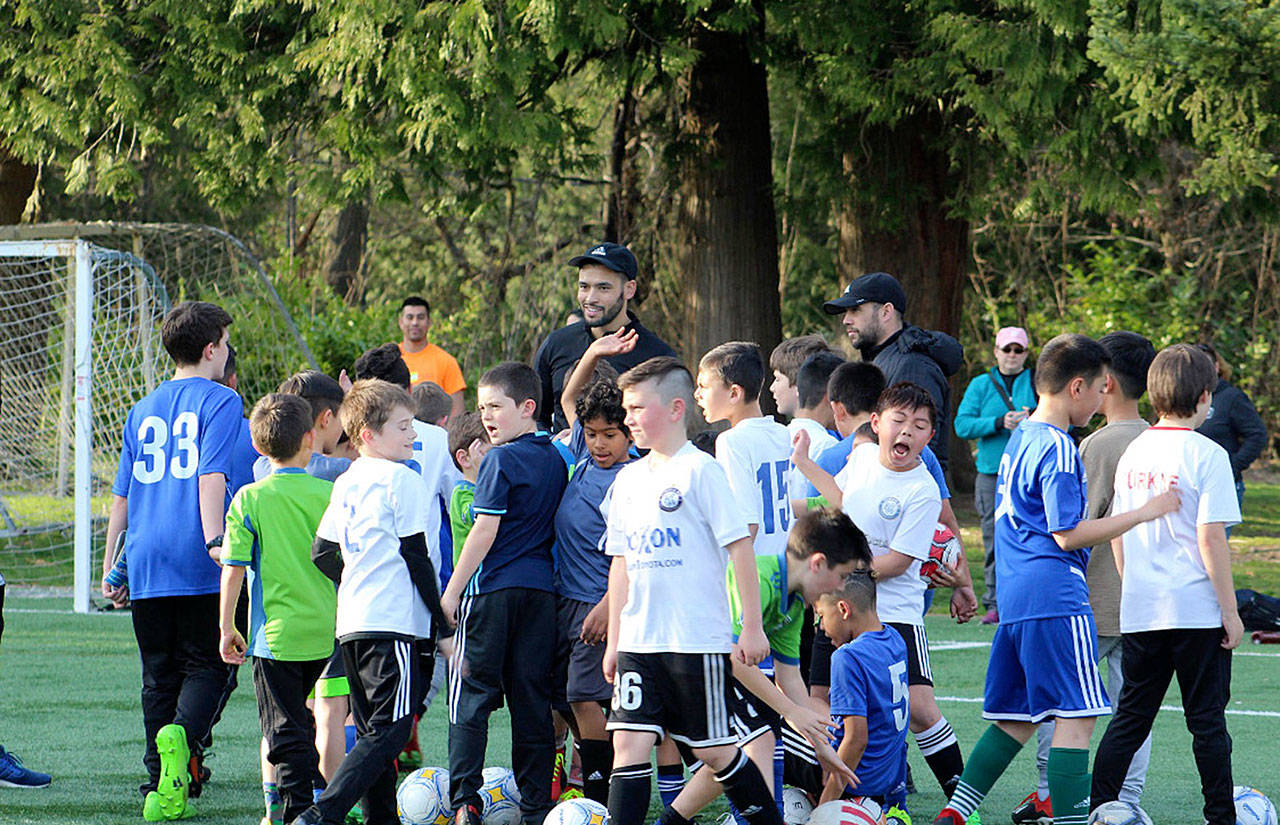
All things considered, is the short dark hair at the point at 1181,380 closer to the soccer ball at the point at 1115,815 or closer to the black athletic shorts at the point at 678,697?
the soccer ball at the point at 1115,815

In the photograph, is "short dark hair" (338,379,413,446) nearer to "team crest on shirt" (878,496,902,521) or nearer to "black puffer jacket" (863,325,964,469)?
"team crest on shirt" (878,496,902,521)

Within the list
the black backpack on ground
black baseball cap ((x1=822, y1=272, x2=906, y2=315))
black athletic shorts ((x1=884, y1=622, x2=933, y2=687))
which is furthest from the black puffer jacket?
the black backpack on ground

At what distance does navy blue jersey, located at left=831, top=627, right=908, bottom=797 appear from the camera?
5.40 meters

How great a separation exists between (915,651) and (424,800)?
6.42 ft

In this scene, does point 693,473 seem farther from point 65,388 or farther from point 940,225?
point 65,388

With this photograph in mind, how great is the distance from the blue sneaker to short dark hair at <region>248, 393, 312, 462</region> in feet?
6.34

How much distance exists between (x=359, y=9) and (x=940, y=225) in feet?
20.4

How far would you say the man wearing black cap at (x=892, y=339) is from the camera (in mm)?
6578

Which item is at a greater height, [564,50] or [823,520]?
[564,50]

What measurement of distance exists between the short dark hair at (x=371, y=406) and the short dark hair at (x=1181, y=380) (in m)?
2.75

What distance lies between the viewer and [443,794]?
5852 mm

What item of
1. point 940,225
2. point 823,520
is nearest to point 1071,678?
point 823,520

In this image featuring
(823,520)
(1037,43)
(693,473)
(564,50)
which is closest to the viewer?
(693,473)

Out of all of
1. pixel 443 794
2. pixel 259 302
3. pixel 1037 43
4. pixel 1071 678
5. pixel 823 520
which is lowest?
pixel 443 794
